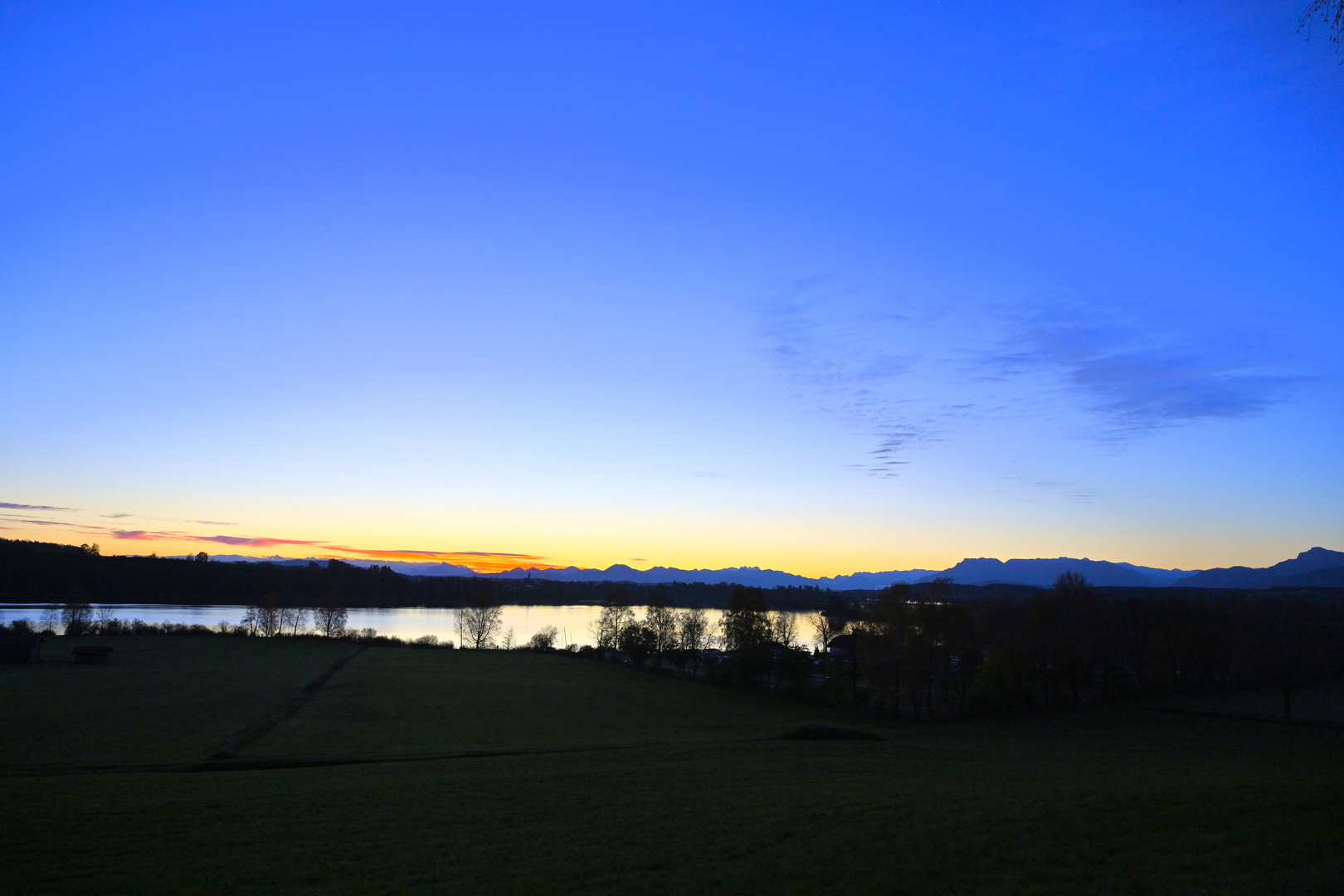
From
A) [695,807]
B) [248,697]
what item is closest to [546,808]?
[695,807]

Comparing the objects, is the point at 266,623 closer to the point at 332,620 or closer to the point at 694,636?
the point at 332,620

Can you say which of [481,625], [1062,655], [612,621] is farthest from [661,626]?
[1062,655]

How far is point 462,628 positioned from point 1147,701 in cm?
10023

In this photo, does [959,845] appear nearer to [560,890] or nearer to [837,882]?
[837,882]

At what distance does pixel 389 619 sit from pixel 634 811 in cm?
15242

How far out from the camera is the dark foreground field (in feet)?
33.7

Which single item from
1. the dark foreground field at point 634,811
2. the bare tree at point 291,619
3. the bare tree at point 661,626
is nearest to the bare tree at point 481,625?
the bare tree at point 291,619

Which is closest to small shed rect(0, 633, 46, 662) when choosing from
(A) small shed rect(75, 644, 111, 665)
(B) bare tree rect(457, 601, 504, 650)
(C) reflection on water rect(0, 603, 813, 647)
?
(A) small shed rect(75, 644, 111, 665)

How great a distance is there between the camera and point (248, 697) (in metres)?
41.1

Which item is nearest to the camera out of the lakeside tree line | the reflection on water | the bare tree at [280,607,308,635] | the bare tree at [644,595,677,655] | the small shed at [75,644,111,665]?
the lakeside tree line

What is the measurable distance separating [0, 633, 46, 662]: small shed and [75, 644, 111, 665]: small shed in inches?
130

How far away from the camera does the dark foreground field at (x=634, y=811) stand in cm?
1026

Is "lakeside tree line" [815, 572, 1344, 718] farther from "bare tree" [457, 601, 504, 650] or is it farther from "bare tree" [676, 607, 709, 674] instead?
"bare tree" [457, 601, 504, 650]

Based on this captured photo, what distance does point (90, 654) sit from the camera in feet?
184
